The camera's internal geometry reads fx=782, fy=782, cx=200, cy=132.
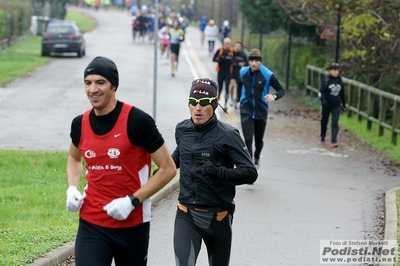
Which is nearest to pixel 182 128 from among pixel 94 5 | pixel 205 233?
pixel 205 233

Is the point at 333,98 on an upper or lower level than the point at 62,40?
upper

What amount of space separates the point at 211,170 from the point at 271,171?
7.74 m

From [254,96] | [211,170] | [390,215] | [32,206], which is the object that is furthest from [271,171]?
[211,170]

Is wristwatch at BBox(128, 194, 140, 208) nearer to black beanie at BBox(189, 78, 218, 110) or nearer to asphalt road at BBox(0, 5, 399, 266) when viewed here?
black beanie at BBox(189, 78, 218, 110)

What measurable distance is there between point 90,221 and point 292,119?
15.9 meters

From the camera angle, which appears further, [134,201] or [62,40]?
[62,40]

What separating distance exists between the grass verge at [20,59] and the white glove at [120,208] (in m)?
20.7

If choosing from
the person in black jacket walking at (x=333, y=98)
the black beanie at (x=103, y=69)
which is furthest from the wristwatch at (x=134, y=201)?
the person in black jacket walking at (x=333, y=98)

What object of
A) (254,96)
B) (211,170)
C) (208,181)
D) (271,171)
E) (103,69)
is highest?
(103,69)

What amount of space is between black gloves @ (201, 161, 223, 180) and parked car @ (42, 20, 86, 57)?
2979 cm

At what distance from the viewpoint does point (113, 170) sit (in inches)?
186

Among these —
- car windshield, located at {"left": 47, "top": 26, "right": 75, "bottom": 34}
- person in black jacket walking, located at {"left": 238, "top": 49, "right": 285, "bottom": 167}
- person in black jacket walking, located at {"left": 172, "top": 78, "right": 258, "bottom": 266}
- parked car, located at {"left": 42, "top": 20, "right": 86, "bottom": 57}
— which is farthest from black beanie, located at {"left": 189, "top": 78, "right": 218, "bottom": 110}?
car windshield, located at {"left": 47, "top": 26, "right": 75, "bottom": 34}

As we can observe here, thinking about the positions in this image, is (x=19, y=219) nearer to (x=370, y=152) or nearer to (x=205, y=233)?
(x=205, y=233)

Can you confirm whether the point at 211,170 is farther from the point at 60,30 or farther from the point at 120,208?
the point at 60,30
